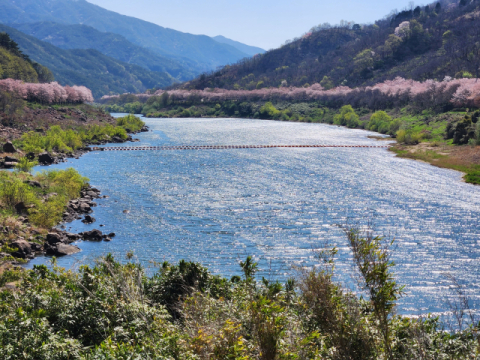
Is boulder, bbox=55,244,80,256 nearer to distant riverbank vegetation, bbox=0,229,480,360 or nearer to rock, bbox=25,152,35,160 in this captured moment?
distant riverbank vegetation, bbox=0,229,480,360

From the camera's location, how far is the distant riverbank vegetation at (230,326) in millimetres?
10766

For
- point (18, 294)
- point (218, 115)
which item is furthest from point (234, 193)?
point (218, 115)

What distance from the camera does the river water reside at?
95.0 feet

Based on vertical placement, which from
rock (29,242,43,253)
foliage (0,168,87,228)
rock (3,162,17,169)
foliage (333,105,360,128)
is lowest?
rock (29,242,43,253)

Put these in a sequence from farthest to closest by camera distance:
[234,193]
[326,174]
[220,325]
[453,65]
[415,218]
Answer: [453,65] → [326,174] → [234,193] → [415,218] → [220,325]

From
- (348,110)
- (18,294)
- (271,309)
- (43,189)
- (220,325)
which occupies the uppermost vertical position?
(348,110)

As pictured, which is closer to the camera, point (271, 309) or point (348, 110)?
point (271, 309)

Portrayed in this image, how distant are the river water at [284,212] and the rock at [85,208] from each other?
33.8 inches

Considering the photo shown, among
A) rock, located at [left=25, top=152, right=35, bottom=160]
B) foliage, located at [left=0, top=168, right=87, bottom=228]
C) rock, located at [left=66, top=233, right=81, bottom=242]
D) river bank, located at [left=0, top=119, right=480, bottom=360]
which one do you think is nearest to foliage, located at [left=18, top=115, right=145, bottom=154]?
rock, located at [left=25, top=152, right=35, bottom=160]

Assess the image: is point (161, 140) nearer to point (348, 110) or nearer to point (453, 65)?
point (348, 110)

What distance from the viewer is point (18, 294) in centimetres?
1557

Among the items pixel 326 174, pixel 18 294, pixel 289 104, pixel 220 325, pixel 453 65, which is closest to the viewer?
pixel 220 325

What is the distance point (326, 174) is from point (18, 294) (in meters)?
50.6

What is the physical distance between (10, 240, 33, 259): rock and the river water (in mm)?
1564
